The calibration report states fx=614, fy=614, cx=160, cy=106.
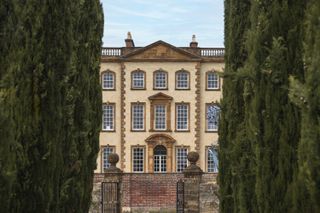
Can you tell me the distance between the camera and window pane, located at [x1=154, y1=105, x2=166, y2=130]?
166 ft

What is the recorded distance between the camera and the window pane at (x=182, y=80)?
2001 inches

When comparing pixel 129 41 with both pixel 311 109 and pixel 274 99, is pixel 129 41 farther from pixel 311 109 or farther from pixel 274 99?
pixel 311 109

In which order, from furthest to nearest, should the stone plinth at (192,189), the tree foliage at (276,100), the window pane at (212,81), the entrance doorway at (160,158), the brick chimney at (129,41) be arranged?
the brick chimney at (129,41)
the window pane at (212,81)
the entrance doorway at (160,158)
the stone plinth at (192,189)
the tree foliage at (276,100)

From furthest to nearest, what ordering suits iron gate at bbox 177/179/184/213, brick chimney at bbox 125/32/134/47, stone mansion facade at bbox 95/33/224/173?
brick chimney at bbox 125/32/134/47, stone mansion facade at bbox 95/33/224/173, iron gate at bbox 177/179/184/213

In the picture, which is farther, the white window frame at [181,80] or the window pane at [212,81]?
the window pane at [212,81]

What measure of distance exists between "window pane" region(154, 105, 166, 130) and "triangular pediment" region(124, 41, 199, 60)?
4198mm

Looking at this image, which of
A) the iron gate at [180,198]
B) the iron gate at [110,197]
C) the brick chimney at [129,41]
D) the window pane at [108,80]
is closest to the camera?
the iron gate at [110,197]

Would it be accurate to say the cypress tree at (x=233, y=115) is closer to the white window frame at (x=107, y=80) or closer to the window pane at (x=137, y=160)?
the window pane at (x=137, y=160)

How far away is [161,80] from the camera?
5088 cm

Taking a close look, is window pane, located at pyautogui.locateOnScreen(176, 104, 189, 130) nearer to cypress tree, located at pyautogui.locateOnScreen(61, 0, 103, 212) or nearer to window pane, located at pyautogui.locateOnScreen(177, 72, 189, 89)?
window pane, located at pyautogui.locateOnScreen(177, 72, 189, 89)

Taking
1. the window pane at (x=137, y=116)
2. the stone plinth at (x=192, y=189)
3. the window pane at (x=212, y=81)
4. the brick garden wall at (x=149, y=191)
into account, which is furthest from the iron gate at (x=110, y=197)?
the window pane at (x=212, y=81)

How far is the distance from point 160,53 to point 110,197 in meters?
31.0

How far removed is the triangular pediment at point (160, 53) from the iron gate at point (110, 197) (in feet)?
99.2

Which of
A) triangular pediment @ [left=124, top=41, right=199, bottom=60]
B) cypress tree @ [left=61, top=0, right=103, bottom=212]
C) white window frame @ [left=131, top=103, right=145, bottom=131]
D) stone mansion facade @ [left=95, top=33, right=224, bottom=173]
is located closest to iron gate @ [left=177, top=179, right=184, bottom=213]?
cypress tree @ [left=61, top=0, right=103, bottom=212]
